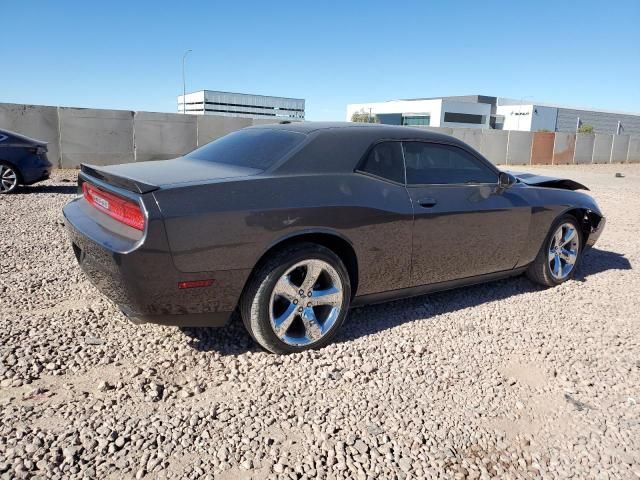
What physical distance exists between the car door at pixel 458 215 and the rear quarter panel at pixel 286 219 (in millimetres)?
178

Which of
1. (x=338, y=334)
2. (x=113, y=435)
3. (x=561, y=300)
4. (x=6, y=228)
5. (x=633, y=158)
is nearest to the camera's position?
(x=113, y=435)

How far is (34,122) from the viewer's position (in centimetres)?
1468

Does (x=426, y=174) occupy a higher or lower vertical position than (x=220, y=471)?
higher

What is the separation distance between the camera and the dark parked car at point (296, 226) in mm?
2729

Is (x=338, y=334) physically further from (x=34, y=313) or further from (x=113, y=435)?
(x=34, y=313)

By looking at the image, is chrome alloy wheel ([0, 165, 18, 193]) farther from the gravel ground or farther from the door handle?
the door handle

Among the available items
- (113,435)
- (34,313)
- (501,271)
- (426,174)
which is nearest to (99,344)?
(34,313)

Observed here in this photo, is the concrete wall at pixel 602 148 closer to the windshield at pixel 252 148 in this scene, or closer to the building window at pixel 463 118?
the windshield at pixel 252 148

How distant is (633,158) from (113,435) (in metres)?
39.5

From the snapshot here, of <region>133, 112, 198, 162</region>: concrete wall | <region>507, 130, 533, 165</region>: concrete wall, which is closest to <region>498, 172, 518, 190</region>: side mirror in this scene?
<region>133, 112, 198, 162</region>: concrete wall

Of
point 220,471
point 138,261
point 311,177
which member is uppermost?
point 311,177

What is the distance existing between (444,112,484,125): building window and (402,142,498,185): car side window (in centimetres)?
9195

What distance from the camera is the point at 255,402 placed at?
2697 millimetres

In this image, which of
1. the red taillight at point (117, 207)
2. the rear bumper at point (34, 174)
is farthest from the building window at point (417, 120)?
the red taillight at point (117, 207)
